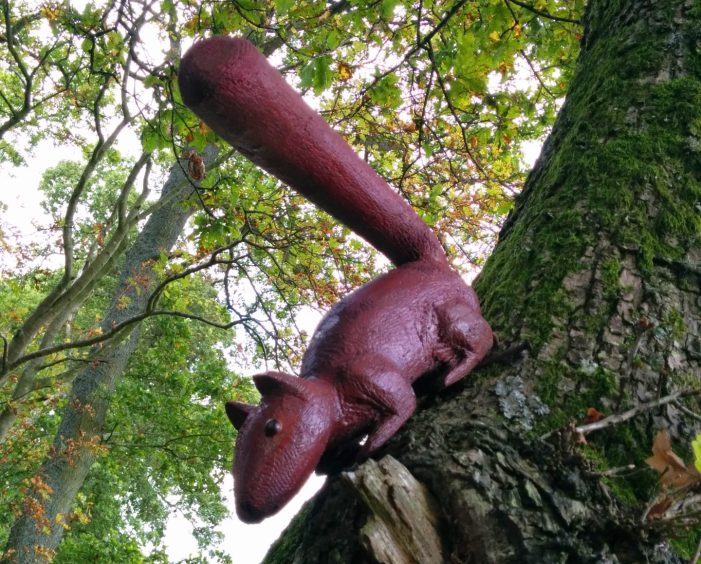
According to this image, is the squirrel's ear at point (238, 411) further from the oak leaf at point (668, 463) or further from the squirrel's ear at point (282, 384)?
the oak leaf at point (668, 463)

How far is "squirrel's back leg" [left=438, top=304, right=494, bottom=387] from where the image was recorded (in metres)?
1.02

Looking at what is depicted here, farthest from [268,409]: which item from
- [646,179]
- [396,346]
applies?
[646,179]

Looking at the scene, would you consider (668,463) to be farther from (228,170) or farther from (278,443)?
(228,170)

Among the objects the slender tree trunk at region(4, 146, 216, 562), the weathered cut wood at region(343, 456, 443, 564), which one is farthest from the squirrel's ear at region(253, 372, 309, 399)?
the slender tree trunk at region(4, 146, 216, 562)

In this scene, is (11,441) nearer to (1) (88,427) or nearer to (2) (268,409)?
(1) (88,427)

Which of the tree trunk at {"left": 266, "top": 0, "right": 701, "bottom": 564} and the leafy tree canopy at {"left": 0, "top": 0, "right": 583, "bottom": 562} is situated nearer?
the tree trunk at {"left": 266, "top": 0, "right": 701, "bottom": 564}

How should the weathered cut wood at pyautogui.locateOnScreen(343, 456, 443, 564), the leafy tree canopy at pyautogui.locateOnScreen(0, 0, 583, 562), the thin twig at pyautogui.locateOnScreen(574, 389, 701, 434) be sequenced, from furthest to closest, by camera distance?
the leafy tree canopy at pyautogui.locateOnScreen(0, 0, 583, 562), the thin twig at pyautogui.locateOnScreen(574, 389, 701, 434), the weathered cut wood at pyautogui.locateOnScreen(343, 456, 443, 564)

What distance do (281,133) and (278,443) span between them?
0.41m

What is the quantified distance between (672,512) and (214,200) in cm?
399

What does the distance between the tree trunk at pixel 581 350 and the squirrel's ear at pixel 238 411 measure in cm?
17

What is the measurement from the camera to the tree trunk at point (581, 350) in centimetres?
78

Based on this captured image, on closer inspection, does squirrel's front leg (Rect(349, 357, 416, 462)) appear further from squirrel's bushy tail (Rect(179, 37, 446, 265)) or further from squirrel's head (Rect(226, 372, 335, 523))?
squirrel's bushy tail (Rect(179, 37, 446, 265))

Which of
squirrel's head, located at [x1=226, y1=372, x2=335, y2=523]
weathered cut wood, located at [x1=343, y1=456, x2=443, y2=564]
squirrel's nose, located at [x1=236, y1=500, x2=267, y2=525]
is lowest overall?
weathered cut wood, located at [x1=343, y1=456, x2=443, y2=564]

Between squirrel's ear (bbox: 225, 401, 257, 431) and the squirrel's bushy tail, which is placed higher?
the squirrel's bushy tail
